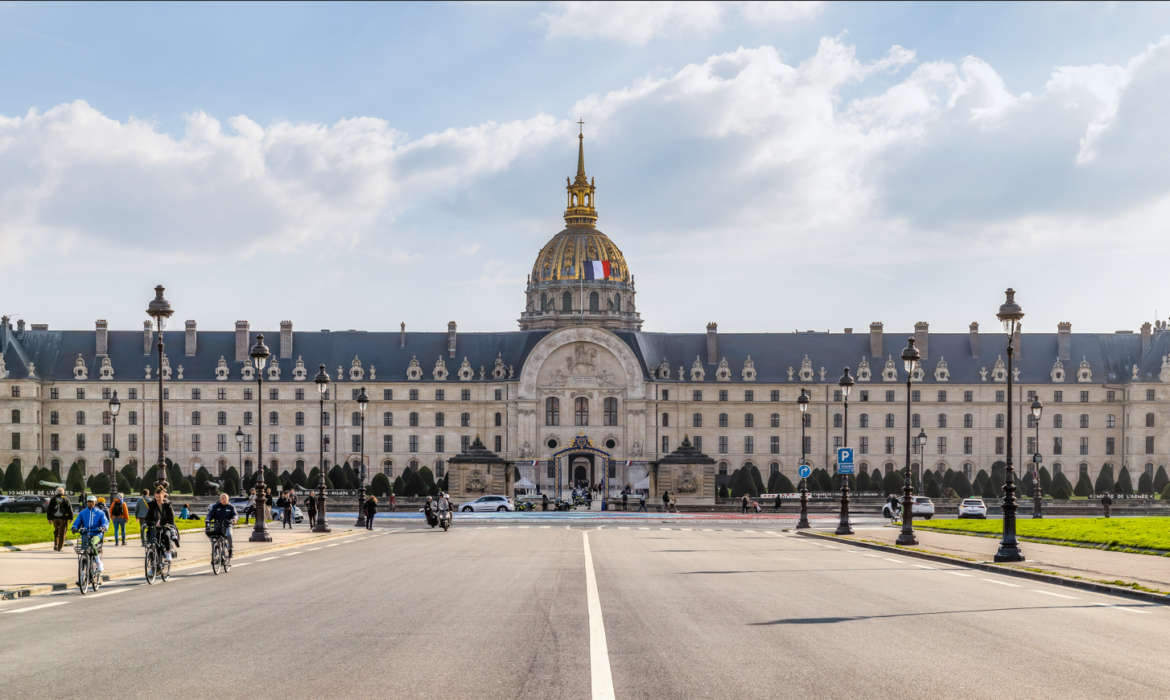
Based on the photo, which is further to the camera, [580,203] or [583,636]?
[580,203]

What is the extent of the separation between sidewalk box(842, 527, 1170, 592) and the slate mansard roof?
74.9 m

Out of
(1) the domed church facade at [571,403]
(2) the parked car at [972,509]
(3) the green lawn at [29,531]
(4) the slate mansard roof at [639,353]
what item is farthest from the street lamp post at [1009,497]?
(4) the slate mansard roof at [639,353]

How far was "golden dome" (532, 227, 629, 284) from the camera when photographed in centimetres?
13625

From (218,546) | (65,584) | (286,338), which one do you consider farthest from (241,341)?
(65,584)

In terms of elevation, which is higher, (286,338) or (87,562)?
(286,338)

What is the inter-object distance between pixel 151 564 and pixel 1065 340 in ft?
335

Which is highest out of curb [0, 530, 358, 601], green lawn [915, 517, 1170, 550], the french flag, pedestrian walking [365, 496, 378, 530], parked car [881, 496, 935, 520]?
the french flag

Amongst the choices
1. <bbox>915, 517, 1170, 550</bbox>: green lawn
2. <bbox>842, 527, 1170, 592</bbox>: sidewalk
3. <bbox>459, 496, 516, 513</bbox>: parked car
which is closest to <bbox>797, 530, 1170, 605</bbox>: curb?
<bbox>842, 527, 1170, 592</bbox>: sidewalk

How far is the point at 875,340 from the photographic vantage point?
113438 mm

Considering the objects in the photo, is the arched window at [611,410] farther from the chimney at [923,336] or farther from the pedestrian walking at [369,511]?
the pedestrian walking at [369,511]

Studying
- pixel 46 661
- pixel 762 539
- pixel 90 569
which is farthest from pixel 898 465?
pixel 46 661

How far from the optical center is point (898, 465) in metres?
109

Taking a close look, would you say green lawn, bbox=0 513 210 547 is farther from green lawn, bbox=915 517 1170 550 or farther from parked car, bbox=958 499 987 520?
parked car, bbox=958 499 987 520

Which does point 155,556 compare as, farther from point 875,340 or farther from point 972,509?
point 875,340
